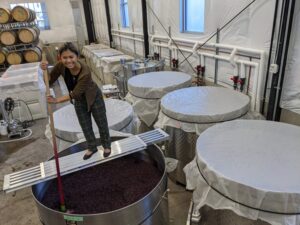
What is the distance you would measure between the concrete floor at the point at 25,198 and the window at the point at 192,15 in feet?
6.07

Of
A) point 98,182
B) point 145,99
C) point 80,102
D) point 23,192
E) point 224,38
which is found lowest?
point 23,192

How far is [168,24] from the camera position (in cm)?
323

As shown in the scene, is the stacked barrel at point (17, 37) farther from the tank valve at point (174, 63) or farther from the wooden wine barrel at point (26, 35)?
the tank valve at point (174, 63)

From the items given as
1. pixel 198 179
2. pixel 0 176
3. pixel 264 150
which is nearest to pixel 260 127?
pixel 264 150

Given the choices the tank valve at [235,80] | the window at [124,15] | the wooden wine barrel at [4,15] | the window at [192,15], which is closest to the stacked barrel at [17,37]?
the wooden wine barrel at [4,15]

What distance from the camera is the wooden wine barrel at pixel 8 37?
18.2 ft

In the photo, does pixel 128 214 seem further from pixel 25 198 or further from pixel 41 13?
pixel 41 13

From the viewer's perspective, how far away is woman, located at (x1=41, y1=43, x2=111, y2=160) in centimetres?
114

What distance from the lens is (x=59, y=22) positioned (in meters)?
8.20

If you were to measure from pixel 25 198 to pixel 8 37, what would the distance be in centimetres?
477

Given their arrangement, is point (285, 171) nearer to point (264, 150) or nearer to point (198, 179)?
point (264, 150)

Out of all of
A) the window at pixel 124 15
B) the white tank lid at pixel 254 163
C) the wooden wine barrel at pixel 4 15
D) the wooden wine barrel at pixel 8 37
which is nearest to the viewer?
the white tank lid at pixel 254 163

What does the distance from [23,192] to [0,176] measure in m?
0.46

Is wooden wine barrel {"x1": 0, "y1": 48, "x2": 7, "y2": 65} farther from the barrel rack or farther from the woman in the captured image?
the woman
